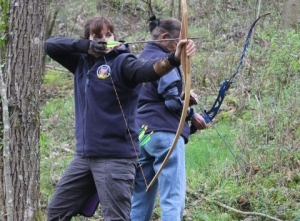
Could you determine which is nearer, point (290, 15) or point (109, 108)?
point (109, 108)

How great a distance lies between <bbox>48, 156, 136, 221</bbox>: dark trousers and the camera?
3.58 metres

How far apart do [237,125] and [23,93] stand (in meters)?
3.60

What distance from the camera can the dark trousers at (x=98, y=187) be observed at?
358 centimetres

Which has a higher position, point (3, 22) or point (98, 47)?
point (3, 22)

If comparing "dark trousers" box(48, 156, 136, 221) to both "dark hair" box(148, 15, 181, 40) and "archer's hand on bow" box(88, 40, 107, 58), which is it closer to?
"archer's hand on bow" box(88, 40, 107, 58)

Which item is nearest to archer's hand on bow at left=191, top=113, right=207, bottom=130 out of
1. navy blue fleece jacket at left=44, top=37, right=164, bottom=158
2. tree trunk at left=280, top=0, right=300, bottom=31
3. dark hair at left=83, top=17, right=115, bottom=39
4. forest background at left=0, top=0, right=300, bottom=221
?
navy blue fleece jacket at left=44, top=37, right=164, bottom=158

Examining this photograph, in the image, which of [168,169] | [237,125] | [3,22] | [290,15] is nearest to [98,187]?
[168,169]

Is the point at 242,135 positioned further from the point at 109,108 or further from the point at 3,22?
the point at 3,22

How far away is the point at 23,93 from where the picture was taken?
3.90 m

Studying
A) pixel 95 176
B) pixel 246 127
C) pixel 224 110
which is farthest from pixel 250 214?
pixel 224 110

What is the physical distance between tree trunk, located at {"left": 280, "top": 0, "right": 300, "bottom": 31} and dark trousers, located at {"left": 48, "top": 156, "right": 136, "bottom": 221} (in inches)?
221

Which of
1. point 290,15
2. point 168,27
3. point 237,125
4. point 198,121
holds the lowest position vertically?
point 237,125

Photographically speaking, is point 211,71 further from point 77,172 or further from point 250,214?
point 77,172

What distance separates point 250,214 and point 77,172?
2.02m
